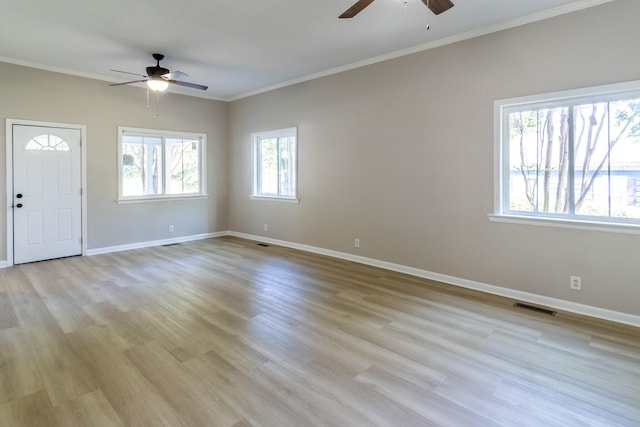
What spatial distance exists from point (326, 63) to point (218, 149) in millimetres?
3440

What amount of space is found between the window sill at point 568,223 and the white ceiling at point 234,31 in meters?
2.06

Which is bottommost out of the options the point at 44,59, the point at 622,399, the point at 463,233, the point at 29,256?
the point at 622,399

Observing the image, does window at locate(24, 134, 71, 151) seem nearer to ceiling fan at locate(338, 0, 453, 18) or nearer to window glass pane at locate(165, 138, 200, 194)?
window glass pane at locate(165, 138, 200, 194)

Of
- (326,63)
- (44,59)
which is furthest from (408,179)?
(44,59)

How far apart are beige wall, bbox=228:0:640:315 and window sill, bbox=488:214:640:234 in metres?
0.05

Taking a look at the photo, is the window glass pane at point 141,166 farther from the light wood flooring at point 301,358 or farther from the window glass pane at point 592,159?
the window glass pane at point 592,159

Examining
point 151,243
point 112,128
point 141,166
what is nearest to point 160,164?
point 141,166

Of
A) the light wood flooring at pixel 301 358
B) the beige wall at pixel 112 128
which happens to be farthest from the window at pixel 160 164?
the light wood flooring at pixel 301 358

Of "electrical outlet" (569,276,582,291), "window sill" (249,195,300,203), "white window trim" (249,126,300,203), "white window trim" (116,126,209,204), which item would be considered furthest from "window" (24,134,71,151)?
"electrical outlet" (569,276,582,291)

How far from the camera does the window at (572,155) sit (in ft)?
10.5

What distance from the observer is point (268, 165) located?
7.02 meters

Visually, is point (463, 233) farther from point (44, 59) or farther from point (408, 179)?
point (44, 59)

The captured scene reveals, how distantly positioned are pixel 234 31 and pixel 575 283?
4578mm

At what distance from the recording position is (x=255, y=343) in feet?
9.12
